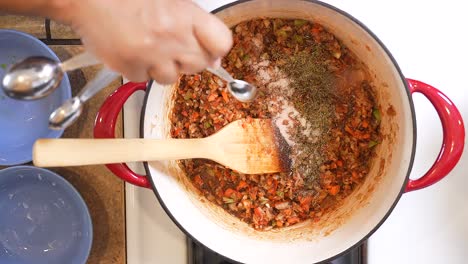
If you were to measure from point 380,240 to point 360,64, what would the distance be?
1.03 ft

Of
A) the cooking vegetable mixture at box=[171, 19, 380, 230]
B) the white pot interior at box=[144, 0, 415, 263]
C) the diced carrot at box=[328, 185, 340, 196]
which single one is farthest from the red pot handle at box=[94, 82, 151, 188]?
the diced carrot at box=[328, 185, 340, 196]

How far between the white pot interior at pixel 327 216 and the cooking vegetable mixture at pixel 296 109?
0.02 m

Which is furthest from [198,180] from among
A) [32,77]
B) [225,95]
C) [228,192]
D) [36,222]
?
[32,77]

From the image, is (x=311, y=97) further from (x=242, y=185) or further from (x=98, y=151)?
(x=98, y=151)

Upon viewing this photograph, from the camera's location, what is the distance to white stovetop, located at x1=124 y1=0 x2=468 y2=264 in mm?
865

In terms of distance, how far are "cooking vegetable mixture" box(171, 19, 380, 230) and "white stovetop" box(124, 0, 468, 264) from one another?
79 millimetres

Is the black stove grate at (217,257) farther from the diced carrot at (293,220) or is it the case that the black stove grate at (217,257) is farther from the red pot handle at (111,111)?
the red pot handle at (111,111)

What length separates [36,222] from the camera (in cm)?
90

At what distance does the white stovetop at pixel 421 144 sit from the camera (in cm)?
86

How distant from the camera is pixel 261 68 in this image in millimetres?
878

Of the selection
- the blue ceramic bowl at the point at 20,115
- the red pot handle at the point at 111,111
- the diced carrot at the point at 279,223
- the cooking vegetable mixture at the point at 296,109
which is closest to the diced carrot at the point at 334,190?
the cooking vegetable mixture at the point at 296,109

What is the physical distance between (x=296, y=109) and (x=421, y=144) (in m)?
0.23

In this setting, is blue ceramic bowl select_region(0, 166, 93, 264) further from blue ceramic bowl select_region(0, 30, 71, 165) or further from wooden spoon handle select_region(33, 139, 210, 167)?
wooden spoon handle select_region(33, 139, 210, 167)

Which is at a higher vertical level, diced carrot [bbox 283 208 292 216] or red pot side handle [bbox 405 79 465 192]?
red pot side handle [bbox 405 79 465 192]
